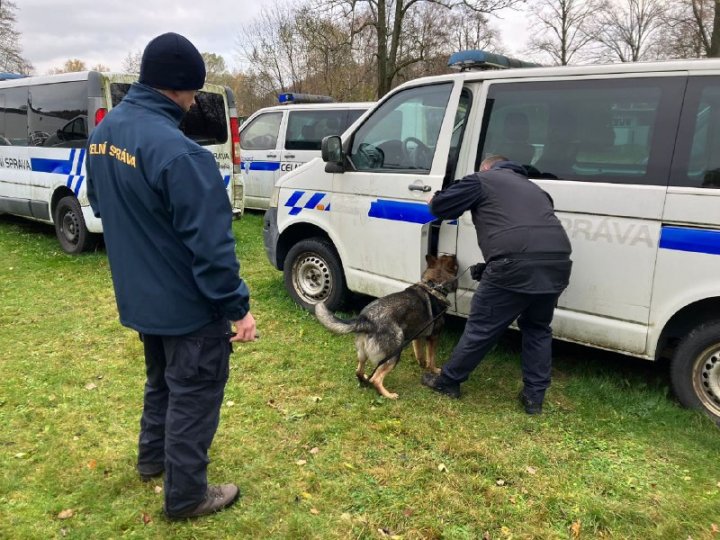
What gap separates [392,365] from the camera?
12.8ft

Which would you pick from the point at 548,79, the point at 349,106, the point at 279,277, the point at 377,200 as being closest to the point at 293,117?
the point at 349,106

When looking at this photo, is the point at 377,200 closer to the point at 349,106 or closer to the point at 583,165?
the point at 583,165

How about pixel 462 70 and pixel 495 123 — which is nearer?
pixel 495 123

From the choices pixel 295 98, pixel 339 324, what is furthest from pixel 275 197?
pixel 295 98

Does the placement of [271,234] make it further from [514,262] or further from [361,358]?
[514,262]

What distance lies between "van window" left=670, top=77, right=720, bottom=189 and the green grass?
4.88 feet

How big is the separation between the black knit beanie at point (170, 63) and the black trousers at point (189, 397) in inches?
40.2

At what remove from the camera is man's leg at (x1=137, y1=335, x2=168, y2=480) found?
2684 millimetres

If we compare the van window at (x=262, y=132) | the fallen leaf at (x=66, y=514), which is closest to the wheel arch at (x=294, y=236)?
the fallen leaf at (x=66, y=514)

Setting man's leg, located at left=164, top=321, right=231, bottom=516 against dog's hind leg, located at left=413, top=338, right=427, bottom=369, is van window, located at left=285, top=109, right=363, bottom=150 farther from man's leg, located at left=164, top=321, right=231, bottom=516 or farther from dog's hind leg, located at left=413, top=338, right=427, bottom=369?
man's leg, located at left=164, top=321, right=231, bottom=516

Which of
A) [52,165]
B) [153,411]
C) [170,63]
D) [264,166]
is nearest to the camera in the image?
[170,63]

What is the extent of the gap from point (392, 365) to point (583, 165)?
6.04 ft

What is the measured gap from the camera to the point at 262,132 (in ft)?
35.1

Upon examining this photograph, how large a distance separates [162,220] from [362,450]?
5.88 ft
